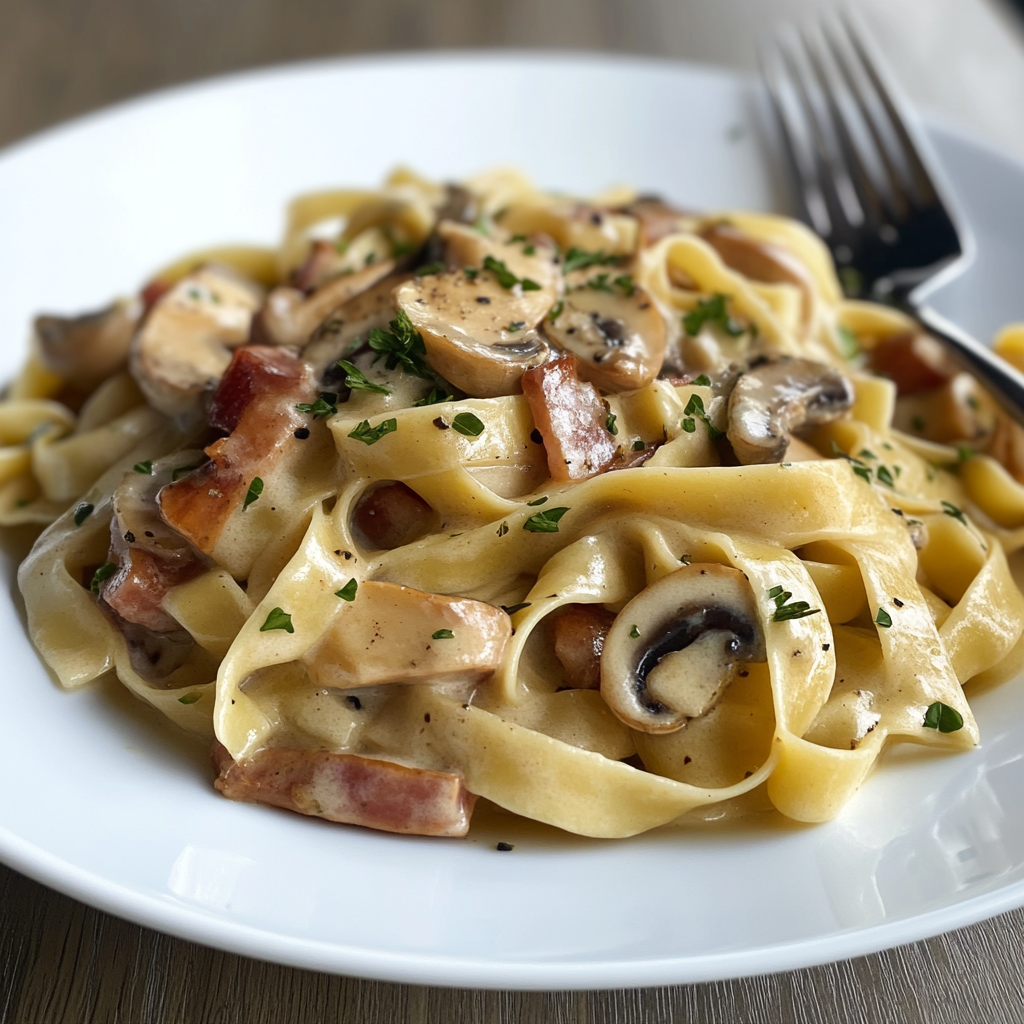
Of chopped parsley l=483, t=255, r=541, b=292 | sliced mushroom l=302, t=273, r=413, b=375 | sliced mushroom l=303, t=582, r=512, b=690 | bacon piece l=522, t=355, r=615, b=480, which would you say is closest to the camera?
sliced mushroom l=303, t=582, r=512, b=690

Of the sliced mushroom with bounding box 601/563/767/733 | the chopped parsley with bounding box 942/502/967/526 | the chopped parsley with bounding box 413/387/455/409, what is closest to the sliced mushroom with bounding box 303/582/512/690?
the sliced mushroom with bounding box 601/563/767/733

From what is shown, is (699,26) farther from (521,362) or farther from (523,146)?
(521,362)

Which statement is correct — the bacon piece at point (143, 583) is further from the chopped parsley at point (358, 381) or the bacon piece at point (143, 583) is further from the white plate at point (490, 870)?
the chopped parsley at point (358, 381)

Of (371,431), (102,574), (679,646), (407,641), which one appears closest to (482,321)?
(371,431)

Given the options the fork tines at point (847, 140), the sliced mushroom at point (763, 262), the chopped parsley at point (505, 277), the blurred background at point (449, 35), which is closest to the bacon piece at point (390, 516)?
the chopped parsley at point (505, 277)

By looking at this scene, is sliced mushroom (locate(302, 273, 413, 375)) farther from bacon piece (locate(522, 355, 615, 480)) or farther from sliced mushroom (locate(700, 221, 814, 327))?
sliced mushroom (locate(700, 221, 814, 327))

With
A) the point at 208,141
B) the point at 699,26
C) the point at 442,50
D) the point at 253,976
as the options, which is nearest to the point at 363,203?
the point at 208,141
